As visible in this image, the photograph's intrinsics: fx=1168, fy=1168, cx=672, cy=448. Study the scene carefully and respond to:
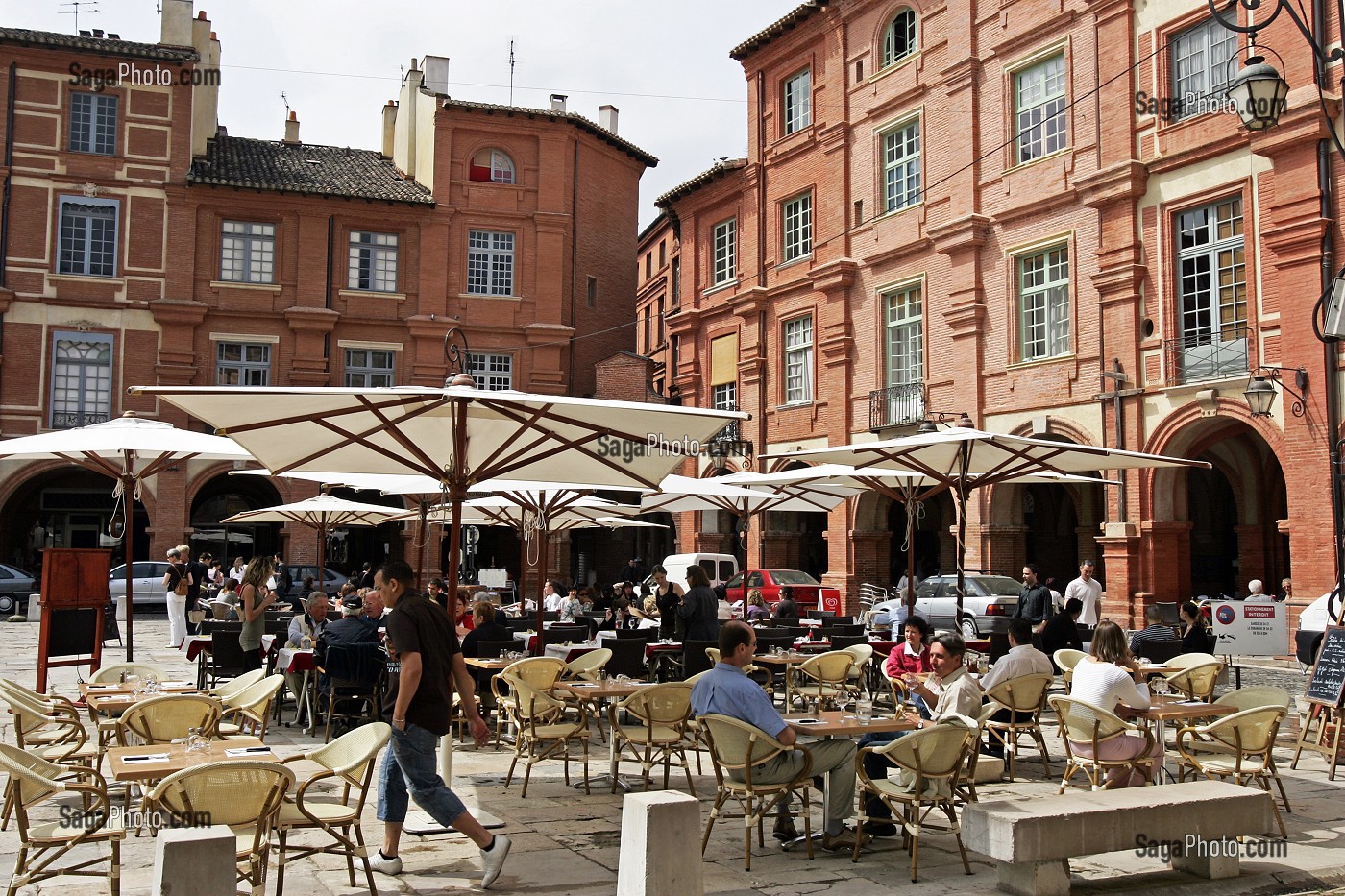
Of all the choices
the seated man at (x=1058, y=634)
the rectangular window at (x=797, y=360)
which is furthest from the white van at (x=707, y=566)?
the seated man at (x=1058, y=634)

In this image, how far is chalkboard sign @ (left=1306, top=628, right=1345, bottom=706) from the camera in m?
10.1

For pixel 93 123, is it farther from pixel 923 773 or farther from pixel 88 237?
pixel 923 773

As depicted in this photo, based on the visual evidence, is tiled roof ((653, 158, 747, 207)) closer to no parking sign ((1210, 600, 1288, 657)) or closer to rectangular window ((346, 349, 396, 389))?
rectangular window ((346, 349, 396, 389))

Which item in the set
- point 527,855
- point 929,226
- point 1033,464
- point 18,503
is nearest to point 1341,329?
point 1033,464

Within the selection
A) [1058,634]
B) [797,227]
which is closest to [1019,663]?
A: [1058,634]

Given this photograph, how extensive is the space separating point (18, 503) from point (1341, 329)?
33.0 meters

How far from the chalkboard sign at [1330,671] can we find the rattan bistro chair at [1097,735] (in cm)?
336

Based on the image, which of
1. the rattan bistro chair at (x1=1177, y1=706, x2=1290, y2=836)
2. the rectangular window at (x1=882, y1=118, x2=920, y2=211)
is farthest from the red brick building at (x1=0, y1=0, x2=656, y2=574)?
the rattan bistro chair at (x1=1177, y1=706, x2=1290, y2=836)

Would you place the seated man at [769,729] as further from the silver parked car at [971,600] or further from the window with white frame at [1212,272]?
the window with white frame at [1212,272]

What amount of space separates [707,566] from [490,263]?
12.4m

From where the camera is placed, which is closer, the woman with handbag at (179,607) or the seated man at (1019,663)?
the seated man at (1019,663)

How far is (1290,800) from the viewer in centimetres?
862

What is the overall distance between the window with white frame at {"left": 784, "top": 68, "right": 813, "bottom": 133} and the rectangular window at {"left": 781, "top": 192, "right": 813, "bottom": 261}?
1.90 meters

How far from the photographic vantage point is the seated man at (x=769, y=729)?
6828 millimetres
